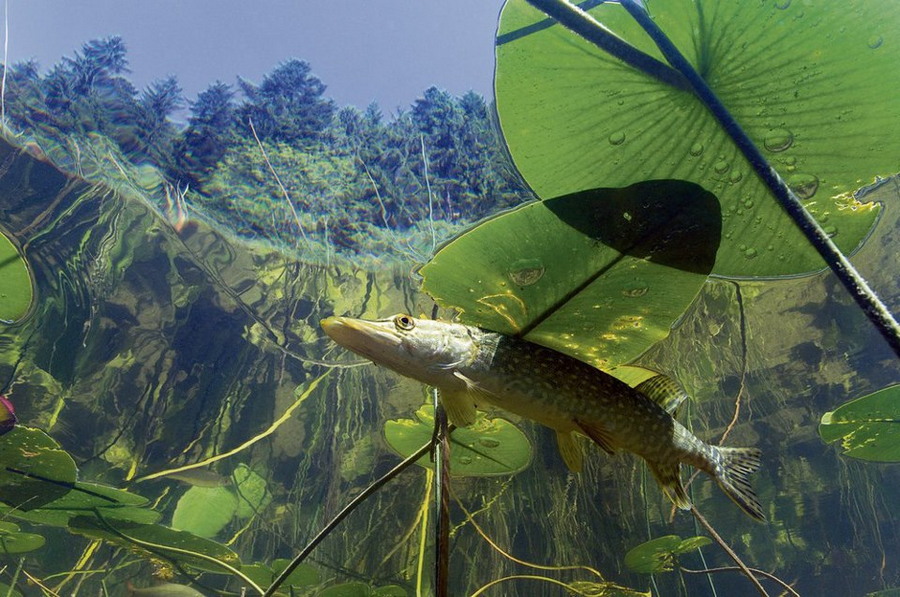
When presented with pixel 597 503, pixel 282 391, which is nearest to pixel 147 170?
pixel 282 391

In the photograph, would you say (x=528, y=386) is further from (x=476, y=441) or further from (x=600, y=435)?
(x=476, y=441)

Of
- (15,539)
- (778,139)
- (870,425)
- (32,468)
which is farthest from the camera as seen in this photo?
(15,539)

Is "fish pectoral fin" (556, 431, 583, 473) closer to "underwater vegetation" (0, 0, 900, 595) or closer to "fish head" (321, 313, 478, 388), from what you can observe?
"fish head" (321, 313, 478, 388)

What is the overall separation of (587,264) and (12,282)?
5.69 ft

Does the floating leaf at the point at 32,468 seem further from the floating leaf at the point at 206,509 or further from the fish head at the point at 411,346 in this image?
the fish head at the point at 411,346

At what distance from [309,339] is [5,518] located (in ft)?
6.25

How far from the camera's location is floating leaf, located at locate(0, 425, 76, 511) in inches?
67.6

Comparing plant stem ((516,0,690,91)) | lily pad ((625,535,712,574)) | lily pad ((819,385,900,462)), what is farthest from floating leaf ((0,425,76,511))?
lily pad ((819,385,900,462))

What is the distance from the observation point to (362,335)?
2.47ft

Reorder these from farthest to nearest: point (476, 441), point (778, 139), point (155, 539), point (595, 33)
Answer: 1. point (155, 539)
2. point (476, 441)
3. point (778, 139)
4. point (595, 33)

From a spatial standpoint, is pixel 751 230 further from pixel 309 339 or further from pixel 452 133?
pixel 309 339

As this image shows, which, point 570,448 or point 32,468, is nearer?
point 570,448

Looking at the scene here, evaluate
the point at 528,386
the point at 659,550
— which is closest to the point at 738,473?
the point at 528,386

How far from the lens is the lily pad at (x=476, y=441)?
1854mm
